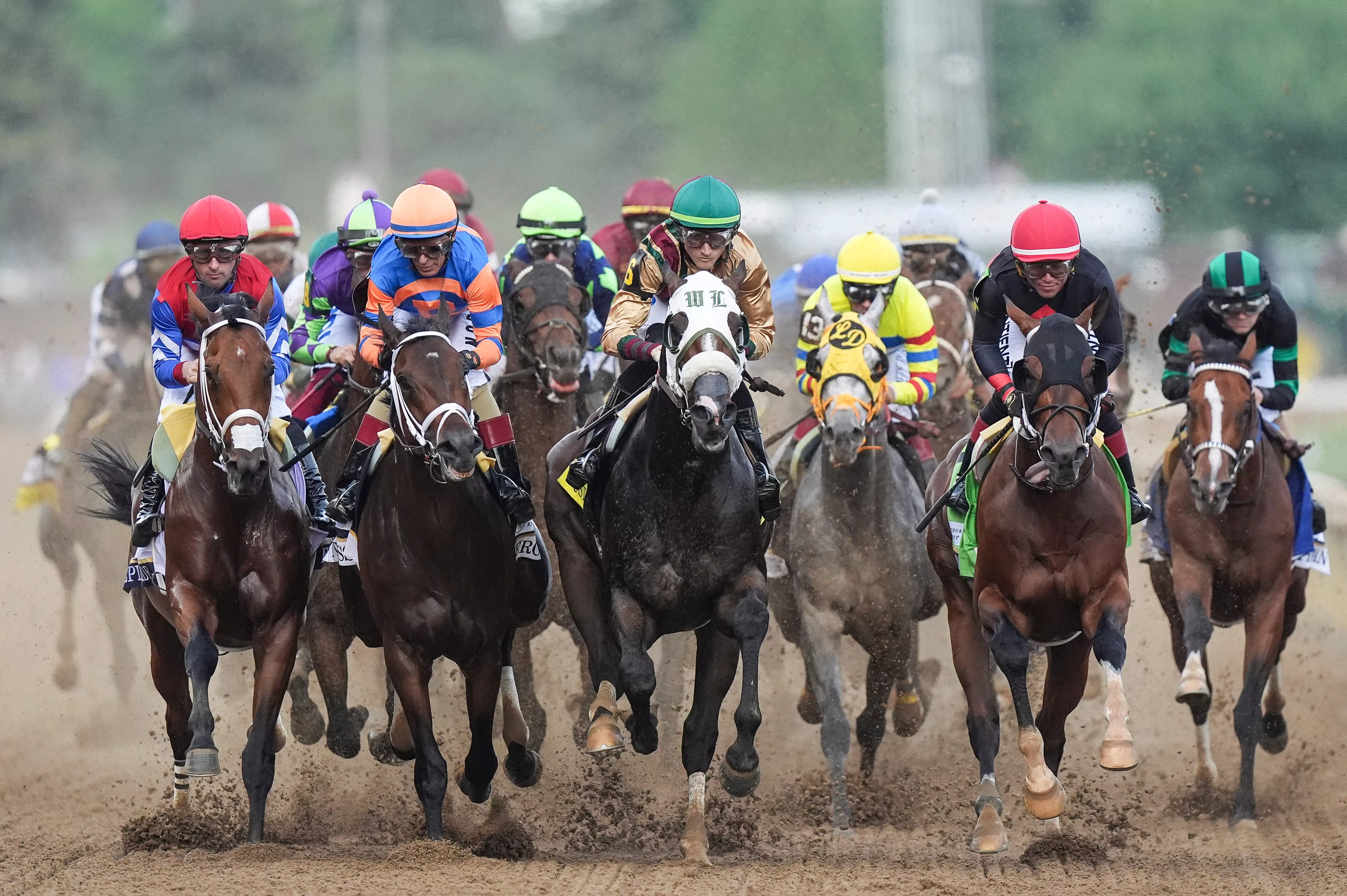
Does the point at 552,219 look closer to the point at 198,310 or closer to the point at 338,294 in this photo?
the point at 338,294

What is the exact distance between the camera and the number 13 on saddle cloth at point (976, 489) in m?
8.18

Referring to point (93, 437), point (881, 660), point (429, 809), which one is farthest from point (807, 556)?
point (93, 437)

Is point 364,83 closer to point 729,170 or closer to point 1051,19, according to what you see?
point 729,170

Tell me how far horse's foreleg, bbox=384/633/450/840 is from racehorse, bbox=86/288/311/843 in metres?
0.50

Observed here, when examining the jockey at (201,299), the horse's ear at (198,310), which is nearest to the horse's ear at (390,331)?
the jockey at (201,299)

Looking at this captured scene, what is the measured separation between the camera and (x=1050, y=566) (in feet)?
25.4

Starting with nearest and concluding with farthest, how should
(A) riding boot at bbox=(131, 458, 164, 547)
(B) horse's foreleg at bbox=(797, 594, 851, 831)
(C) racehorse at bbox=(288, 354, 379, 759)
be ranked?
1. (A) riding boot at bbox=(131, 458, 164, 547)
2. (B) horse's foreleg at bbox=(797, 594, 851, 831)
3. (C) racehorse at bbox=(288, 354, 379, 759)

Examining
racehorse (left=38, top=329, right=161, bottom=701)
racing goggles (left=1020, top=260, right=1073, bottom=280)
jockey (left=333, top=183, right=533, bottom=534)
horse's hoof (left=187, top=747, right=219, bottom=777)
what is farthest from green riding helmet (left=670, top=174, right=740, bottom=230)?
racehorse (left=38, top=329, right=161, bottom=701)

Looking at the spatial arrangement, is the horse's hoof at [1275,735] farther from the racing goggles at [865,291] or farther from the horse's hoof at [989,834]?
the racing goggles at [865,291]

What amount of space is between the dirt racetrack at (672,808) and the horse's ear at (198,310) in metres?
2.15

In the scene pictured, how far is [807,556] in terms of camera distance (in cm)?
934

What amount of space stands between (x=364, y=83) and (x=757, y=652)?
129 ft

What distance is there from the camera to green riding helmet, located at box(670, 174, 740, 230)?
7977 mm

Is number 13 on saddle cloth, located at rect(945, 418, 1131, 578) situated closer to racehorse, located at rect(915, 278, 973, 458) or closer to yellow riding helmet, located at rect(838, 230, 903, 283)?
yellow riding helmet, located at rect(838, 230, 903, 283)
